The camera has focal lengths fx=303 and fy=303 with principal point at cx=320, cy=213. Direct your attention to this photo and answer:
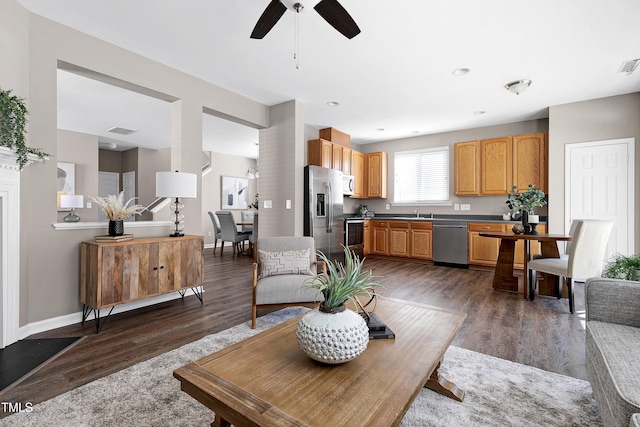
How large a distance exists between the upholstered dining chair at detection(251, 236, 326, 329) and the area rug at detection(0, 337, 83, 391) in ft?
4.56

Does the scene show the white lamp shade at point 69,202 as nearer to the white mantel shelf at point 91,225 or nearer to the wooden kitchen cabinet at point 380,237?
the white mantel shelf at point 91,225

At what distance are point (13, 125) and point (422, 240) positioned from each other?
5715mm

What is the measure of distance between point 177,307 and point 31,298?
3.85ft

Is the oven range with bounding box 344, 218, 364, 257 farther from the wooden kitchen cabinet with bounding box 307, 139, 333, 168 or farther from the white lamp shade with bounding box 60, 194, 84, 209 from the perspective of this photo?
the white lamp shade with bounding box 60, 194, 84, 209

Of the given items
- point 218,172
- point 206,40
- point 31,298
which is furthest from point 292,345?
point 218,172

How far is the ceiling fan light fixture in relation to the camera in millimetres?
3827

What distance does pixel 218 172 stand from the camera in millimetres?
8273

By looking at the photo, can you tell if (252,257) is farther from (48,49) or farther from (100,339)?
(48,49)

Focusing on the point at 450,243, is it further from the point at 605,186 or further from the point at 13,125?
the point at 13,125


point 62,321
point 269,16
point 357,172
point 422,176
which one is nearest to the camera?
point 269,16

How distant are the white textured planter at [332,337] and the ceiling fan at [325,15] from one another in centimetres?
192

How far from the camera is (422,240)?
19.3 ft

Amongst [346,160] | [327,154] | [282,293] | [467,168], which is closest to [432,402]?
[282,293]

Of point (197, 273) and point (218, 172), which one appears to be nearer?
point (197, 273)
